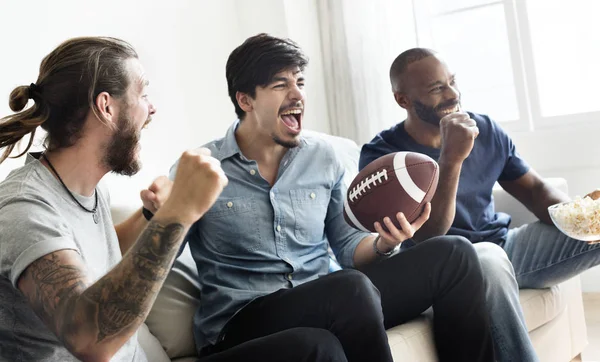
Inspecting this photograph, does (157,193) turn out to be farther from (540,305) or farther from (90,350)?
(540,305)

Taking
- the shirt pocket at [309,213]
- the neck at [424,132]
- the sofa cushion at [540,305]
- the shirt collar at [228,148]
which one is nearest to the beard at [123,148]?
the shirt collar at [228,148]

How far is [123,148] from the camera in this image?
163 centimetres

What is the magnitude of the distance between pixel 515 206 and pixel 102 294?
1.83 m

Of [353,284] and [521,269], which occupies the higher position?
[353,284]

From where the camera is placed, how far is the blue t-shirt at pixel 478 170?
2.46 metres

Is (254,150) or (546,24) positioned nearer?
(254,150)

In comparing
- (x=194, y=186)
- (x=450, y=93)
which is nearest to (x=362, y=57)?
(x=450, y=93)

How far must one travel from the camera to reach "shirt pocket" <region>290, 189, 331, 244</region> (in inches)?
82.7

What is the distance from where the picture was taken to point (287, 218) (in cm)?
208

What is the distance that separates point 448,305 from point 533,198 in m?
0.76

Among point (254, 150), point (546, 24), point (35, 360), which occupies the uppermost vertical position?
point (546, 24)

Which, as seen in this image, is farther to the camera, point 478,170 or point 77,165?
point 478,170

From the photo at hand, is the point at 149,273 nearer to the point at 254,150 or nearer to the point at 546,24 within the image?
the point at 254,150

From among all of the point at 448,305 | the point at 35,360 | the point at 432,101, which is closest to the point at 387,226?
the point at 448,305
